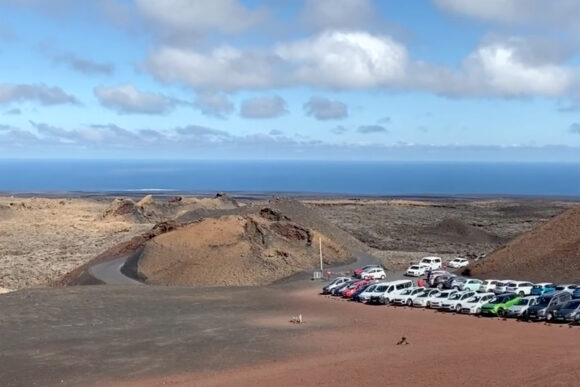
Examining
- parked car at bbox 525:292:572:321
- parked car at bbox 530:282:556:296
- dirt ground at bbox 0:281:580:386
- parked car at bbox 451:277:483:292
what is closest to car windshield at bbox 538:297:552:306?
parked car at bbox 525:292:572:321

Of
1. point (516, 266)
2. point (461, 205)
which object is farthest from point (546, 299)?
point (461, 205)

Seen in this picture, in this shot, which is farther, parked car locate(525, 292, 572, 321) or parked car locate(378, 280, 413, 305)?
parked car locate(378, 280, 413, 305)

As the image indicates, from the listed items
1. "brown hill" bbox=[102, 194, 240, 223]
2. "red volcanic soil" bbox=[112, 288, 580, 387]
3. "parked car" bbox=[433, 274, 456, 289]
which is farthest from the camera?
"brown hill" bbox=[102, 194, 240, 223]

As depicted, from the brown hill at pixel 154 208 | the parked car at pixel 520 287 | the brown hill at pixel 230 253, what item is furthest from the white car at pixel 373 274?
the brown hill at pixel 154 208

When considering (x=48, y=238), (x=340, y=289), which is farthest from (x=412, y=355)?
(x=48, y=238)

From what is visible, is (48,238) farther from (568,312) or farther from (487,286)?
(568,312)

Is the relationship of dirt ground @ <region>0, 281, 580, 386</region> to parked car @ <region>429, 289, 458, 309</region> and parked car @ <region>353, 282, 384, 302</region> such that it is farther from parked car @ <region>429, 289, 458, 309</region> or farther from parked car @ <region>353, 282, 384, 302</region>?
parked car @ <region>353, 282, 384, 302</region>
